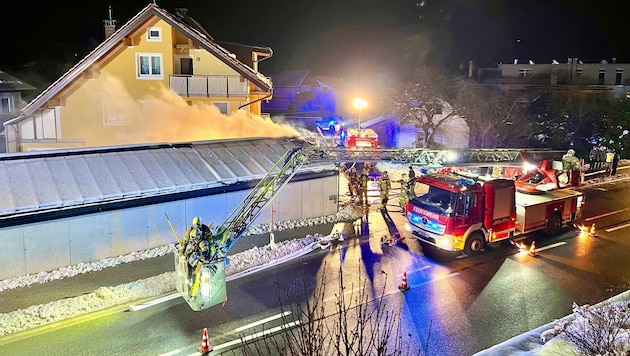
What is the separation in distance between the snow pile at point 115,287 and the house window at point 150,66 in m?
13.2

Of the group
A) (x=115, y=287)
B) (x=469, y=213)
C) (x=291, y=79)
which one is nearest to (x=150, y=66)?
(x=115, y=287)

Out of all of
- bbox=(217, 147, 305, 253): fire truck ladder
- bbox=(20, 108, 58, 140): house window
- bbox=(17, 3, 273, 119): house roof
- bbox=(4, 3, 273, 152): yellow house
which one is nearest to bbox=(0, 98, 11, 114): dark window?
bbox=(4, 3, 273, 152): yellow house

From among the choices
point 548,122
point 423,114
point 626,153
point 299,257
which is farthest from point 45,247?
point 626,153

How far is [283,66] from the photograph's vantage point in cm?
7412

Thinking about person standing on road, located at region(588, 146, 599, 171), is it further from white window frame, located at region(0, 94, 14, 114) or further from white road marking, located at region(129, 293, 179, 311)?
white window frame, located at region(0, 94, 14, 114)

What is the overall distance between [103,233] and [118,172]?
7.18ft

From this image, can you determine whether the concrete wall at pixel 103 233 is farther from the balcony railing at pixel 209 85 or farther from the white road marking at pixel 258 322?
the balcony railing at pixel 209 85

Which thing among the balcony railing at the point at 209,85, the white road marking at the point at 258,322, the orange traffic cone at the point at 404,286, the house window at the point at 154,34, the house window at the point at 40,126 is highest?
the house window at the point at 154,34

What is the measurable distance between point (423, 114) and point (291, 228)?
21770 millimetres

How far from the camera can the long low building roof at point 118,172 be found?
14.7 metres

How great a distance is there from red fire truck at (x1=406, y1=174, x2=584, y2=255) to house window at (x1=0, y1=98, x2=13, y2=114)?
3564 cm

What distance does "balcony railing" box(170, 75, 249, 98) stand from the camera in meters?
27.3

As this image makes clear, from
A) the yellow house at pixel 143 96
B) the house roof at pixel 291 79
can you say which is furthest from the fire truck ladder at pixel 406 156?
the house roof at pixel 291 79

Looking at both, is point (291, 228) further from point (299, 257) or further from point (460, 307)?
point (460, 307)
